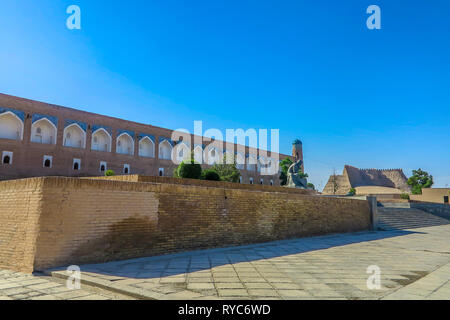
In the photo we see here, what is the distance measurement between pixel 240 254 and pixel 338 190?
45.9 meters

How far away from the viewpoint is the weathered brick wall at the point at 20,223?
4.38m

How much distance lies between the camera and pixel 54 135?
24.5m

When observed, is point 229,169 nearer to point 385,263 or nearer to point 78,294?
point 385,263

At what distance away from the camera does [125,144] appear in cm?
2944

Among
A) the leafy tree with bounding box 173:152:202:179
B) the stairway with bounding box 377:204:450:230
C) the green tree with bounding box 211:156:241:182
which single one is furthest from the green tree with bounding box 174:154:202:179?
the green tree with bounding box 211:156:241:182

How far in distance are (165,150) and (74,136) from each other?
8956mm

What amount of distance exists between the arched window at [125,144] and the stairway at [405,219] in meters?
21.6

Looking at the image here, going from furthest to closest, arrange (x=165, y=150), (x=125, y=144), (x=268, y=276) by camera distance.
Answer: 1. (x=165, y=150)
2. (x=125, y=144)
3. (x=268, y=276)

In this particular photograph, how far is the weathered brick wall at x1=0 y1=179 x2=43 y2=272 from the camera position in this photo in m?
4.38

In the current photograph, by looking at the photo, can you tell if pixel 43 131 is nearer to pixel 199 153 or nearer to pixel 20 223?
pixel 199 153

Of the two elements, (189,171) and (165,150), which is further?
(165,150)

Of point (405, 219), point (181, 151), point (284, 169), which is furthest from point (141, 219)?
point (284, 169)

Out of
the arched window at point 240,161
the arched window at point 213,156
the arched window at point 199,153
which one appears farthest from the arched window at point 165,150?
the arched window at point 240,161

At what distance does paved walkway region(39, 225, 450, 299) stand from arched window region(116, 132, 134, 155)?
24.6 meters
